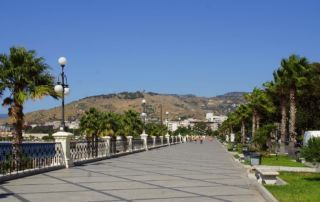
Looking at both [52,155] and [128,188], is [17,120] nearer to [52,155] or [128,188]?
[52,155]

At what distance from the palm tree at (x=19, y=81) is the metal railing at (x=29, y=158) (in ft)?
3.87

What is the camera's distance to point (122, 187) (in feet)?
45.8

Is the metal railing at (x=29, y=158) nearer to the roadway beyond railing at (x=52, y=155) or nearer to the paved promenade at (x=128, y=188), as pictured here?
the roadway beyond railing at (x=52, y=155)

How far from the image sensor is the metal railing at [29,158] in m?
16.2

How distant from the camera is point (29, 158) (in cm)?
1811

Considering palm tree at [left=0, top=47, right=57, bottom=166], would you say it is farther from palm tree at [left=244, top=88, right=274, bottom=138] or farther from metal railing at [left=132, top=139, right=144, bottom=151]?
palm tree at [left=244, top=88, right=274, bottom=138]

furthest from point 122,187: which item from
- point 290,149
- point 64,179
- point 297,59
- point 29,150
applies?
point 297,59

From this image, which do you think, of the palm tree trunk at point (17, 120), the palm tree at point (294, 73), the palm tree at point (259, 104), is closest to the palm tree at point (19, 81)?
the palm tree trunk at point (17, 120)

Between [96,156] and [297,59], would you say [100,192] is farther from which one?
[297,59]

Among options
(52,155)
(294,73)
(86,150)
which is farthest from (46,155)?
(294,73)

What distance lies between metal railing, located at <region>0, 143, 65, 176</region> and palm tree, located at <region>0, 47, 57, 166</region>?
1.18 metres

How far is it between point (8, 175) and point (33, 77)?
5.69m

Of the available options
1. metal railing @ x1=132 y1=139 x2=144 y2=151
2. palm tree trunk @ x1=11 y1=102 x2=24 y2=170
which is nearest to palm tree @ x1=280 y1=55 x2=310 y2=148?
metal railing @ x1=132 y1=139 x2=144 y2=151

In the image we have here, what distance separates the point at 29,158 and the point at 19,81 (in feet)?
11.4
